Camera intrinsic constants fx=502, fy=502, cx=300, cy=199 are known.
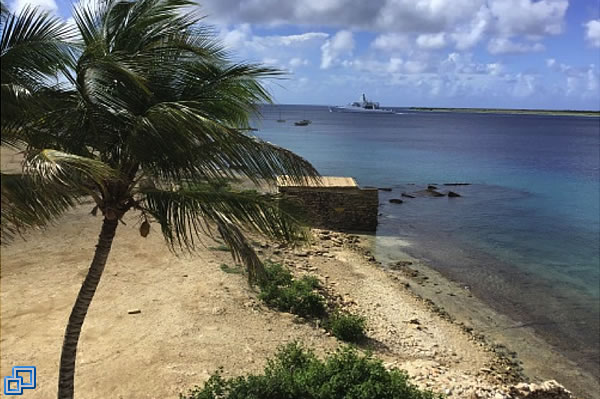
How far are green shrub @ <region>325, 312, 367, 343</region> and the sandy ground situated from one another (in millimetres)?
230

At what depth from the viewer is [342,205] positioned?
71.5ft

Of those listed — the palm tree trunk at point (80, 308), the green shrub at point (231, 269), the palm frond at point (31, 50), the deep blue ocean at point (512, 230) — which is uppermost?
the palm frond at point (31, 50)

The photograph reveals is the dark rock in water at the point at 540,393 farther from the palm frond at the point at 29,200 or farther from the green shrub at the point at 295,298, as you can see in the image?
the palm frond at the point at 29,200

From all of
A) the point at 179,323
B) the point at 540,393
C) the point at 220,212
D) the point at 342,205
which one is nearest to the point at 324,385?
the point at 220,212

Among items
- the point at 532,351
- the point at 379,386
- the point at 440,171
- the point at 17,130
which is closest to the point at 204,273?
the point at 379,386

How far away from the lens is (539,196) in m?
36.5

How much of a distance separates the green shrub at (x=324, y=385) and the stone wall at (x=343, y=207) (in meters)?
14.0

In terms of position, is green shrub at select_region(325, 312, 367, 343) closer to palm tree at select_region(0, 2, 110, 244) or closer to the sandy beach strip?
the sandy beach strip

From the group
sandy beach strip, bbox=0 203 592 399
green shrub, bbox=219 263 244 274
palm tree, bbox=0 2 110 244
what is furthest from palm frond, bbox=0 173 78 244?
green shrub, bbox=219 263 244 274

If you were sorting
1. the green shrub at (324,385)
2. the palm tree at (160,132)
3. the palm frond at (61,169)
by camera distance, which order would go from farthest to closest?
the green shrub at (324,385), the palm tree at (160,132), the palm frond at (61,169)

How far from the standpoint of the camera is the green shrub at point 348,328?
1041 centimetres

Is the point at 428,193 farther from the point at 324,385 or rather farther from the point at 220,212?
the point at 220,212

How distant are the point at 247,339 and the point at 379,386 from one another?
3.66m

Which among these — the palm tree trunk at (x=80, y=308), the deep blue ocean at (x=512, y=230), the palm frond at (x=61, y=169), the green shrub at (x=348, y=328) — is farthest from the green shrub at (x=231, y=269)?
the palm frond at (x=61, y=169)
